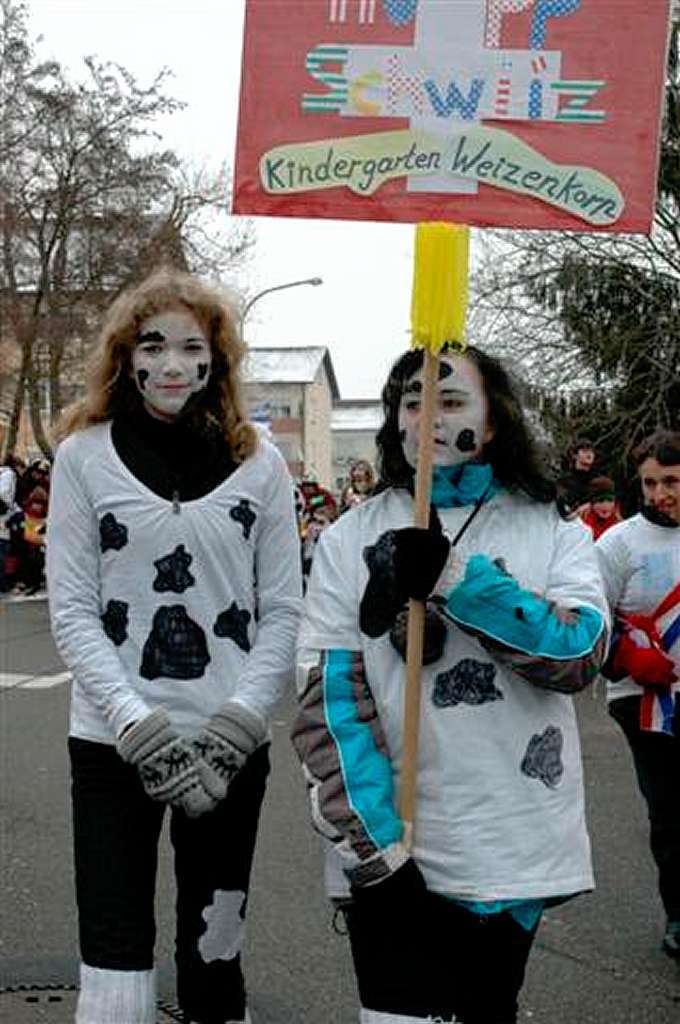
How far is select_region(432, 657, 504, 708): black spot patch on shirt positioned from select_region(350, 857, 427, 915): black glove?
30cm

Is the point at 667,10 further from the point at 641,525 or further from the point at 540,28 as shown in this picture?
the point at 641,525

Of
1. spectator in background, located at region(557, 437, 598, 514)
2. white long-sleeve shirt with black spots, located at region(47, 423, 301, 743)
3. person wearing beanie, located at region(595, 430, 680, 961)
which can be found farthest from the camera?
spectator in background, located at region(557, 437, 598, 514)

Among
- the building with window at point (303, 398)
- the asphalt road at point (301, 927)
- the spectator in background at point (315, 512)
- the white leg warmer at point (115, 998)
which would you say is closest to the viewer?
the white leg warmer at point (115, 998)

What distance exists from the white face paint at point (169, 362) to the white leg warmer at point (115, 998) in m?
1.21

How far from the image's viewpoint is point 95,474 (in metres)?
2.94

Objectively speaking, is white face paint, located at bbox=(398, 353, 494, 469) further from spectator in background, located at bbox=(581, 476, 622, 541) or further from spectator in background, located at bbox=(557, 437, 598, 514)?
spectator in background, located at bbox=(557, 437, 598, 514)

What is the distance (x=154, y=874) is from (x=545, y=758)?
95 cm

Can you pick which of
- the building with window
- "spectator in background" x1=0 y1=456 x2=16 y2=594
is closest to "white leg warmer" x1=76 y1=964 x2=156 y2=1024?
"spectator in background" x1=0 y1=456 x2=16 y2=594

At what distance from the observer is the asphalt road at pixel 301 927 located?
156 inches

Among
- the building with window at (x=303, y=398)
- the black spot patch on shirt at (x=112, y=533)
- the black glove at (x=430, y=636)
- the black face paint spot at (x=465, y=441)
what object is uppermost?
the black face paint spot at (x=465, y=441)

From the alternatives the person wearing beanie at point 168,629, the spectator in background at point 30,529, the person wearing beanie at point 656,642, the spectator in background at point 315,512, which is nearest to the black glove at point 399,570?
the person wearing beanie at point 168,629

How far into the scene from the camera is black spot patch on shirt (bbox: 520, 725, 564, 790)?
2.50 m

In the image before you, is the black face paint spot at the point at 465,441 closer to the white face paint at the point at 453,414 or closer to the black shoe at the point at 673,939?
the white face paint at the point at 453,414

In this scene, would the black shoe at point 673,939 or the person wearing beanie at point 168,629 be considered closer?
the person wearing beanie at point 168,629
